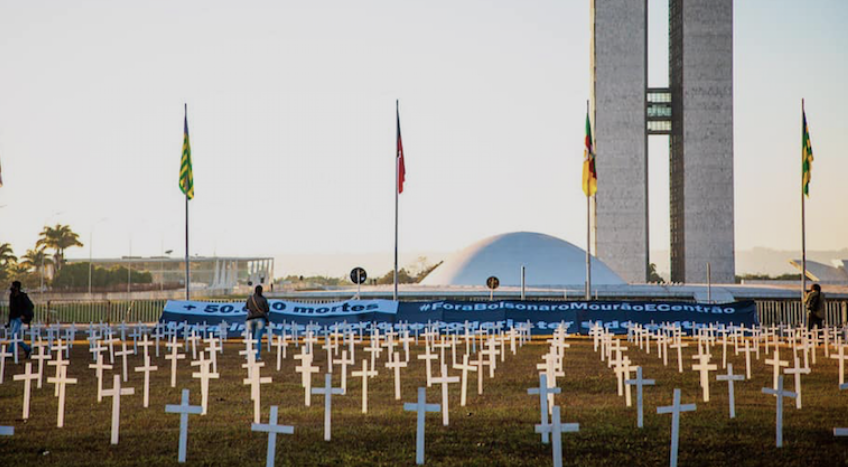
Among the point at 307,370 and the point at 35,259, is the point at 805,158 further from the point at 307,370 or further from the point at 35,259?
the point at 35,259

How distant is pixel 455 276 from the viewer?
265 ft

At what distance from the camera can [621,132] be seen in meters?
94.2

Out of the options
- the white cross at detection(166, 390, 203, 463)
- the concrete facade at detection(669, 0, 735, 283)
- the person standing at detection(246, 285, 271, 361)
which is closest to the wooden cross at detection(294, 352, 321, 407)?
the white cross at detection(166, 390, 203, 463)

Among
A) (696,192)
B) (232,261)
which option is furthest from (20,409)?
(232,261)

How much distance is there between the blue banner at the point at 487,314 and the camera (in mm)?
38156

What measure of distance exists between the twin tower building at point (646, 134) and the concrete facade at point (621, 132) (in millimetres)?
90

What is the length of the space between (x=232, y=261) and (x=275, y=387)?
99.3m

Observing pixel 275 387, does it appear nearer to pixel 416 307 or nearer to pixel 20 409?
pixel 20 409

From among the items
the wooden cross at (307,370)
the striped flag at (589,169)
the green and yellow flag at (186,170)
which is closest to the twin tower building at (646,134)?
the striped flag at (589,169)

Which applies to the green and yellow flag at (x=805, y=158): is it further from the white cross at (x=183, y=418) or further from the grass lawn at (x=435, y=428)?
the white cross at (x=183, y=418)

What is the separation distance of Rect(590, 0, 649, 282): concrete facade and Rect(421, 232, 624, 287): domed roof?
1014cm

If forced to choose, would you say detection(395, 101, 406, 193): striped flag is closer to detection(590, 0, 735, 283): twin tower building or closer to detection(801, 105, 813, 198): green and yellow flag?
detection(801, 105, 813, 198): green and yellow flag

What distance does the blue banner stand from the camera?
125 ft

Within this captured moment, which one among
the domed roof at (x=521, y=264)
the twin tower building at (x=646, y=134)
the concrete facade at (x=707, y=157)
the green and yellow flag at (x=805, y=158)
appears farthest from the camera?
the concrete facade at (x=707, y=157)
